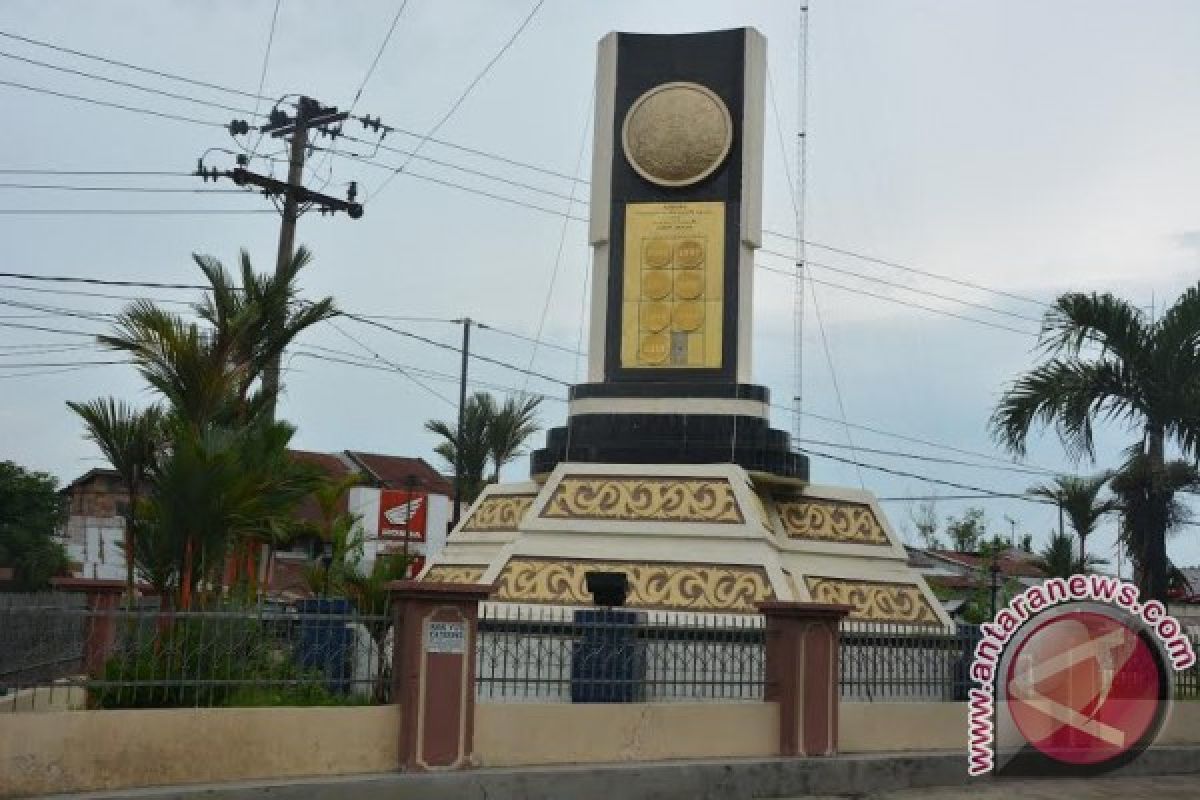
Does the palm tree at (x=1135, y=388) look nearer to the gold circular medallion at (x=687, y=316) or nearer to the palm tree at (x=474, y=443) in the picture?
the gold circular medallion at (x=687, y=316)

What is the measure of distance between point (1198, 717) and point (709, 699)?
5.96 m

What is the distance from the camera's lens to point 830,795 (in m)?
11.1

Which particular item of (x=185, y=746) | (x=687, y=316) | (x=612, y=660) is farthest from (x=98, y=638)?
(x=687, y=316)

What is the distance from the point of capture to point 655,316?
17359 mm

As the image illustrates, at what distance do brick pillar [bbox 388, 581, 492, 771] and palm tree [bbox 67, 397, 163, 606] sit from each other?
2877 millimetres

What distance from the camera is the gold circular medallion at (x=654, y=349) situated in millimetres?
17234

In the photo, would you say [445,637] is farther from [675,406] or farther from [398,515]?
[398,515]

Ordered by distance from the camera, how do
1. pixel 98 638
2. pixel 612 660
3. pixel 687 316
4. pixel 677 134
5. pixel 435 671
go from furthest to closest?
pixel 677 134
pixel 687 316
pixel 612 660
pixel 435 671
pixel 98 638

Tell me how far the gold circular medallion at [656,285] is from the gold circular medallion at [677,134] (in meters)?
1.25

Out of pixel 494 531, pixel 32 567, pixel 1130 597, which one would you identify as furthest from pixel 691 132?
pixel 32 567

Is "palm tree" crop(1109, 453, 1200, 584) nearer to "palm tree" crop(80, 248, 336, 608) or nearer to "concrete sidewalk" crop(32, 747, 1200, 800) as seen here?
"concrete sidewalk" crop(32, 747, 1200, 800)

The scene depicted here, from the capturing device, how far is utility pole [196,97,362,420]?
21.4 metres

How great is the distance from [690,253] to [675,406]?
6.79 ft

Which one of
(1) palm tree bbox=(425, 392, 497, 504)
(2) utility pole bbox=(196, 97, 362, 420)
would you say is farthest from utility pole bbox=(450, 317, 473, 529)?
(2) utility pole bbox=(196, 97, 362, 420)
